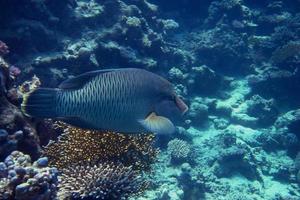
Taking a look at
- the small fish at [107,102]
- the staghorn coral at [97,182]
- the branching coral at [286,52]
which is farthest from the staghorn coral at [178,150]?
the branching coral at [286,52]

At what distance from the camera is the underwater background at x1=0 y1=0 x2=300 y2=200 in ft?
13.8

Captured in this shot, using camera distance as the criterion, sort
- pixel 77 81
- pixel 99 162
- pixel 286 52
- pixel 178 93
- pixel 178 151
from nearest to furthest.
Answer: pixel 77 81 < pixel 99 162 < pixel 178 151 < pixel 178 93 < pixel 286 52

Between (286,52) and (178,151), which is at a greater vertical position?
(286,52)

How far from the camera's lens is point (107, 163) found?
4.38m

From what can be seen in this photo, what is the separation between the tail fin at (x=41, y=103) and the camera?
3387 millimetres

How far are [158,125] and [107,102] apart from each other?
1.89 ft

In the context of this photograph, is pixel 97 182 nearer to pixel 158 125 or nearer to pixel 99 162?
pixel 99 162

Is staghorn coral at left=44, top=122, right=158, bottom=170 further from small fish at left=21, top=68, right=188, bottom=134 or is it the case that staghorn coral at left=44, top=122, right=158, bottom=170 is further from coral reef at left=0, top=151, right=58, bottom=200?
small fish at left=21, top=68, right=188, bottom=134

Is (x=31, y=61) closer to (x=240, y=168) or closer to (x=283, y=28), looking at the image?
(x=240, y=168)

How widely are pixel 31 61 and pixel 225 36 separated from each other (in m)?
9.78

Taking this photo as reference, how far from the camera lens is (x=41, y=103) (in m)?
3.41

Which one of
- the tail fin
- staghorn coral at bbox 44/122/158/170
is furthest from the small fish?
staghorn coral at bbox 44/122/158/170

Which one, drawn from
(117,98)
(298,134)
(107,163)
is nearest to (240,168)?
(298,134)

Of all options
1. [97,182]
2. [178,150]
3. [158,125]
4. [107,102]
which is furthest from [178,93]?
[107,102]
